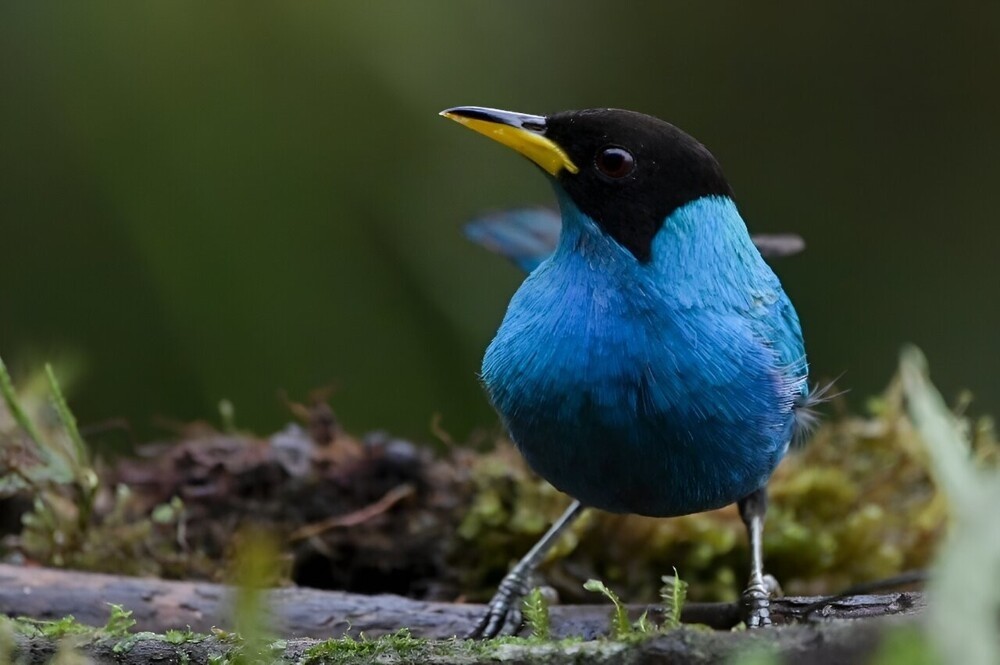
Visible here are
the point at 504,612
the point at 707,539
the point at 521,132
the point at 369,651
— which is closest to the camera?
the point at 369,651

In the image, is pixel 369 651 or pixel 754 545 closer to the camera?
pixel 369 651

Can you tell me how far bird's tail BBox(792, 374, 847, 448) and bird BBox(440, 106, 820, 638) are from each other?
17 cm

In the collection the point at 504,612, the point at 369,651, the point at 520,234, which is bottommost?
the point at 369,651

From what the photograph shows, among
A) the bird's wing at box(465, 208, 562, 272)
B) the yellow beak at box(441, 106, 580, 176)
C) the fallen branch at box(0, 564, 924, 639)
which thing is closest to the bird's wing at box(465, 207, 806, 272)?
the bird's wing at box(465, 208, 562, 272)

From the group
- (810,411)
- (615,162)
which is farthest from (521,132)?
(810,411)

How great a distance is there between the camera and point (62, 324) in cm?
476

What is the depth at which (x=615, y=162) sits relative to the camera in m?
2.30

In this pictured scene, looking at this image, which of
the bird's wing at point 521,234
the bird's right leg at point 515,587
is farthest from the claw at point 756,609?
the bird's wing at point 521,234

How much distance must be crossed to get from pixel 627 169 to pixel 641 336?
36cm

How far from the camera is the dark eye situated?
229cm

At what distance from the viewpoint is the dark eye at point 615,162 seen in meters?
2.29

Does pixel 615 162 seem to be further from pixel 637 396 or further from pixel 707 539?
pixel 707 539

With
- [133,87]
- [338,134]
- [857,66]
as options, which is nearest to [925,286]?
[857,66]

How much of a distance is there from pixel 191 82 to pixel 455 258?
51.5 inches
